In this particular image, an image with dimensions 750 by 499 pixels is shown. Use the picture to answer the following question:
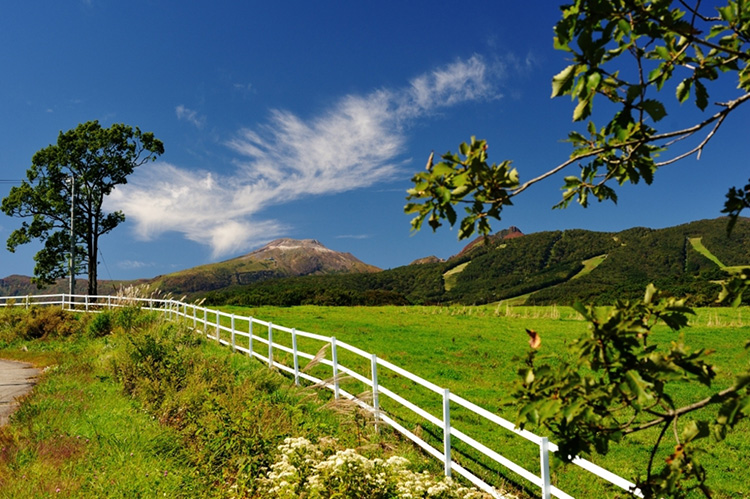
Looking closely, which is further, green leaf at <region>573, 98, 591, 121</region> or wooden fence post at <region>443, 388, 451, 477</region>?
wooden fence post at <region>443, 388, 451, 477</region>

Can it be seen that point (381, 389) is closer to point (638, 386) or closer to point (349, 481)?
point (349, 481)

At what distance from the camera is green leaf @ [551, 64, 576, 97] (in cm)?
209

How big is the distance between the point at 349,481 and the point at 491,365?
1161 cm

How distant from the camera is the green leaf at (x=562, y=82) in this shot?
2090 millimetres

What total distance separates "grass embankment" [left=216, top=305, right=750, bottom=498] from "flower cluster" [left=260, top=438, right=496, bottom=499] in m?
1.68

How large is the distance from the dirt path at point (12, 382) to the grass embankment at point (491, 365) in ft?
21.5

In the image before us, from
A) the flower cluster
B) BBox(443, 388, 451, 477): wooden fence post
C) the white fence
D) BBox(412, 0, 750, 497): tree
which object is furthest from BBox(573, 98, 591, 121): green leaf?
BBox(443, 388, 451, 477): wooden fence post

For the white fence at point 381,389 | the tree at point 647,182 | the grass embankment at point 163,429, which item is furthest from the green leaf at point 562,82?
the grass embankment at point 163,429

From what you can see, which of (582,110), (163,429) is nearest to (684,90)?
(582,110)

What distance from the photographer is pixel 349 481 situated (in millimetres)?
5250

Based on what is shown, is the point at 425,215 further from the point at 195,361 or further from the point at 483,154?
the point at 195,361

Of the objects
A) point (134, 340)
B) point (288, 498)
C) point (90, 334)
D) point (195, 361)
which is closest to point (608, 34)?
point (288, 498)

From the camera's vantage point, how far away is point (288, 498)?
513 cm

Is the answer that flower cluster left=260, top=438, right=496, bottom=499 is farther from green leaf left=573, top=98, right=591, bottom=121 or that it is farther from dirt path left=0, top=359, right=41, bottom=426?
dirt path left=0, top=359, right=41, bottom=426
